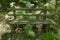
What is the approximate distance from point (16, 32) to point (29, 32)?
49cm

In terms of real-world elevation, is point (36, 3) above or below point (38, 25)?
above

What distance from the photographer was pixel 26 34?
7.46 meters

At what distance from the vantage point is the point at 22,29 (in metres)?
7.75

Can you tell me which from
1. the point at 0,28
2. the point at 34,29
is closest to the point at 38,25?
the point at 34,29

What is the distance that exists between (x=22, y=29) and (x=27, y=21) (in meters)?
0.40

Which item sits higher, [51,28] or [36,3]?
[36,3]

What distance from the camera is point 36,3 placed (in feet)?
27.7

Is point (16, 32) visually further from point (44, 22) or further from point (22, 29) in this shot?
point (44, 22)

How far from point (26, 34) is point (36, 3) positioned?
1.49m

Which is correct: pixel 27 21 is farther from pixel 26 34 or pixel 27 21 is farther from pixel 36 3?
pixel 36 3

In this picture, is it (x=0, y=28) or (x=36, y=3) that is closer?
(x=0, y=28)

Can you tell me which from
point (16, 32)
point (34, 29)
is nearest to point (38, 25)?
point (34, 29)

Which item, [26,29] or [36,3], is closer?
[26,29]

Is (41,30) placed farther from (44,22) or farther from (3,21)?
(3,21)
